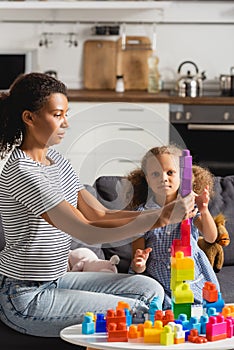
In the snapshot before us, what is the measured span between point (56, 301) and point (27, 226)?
23cm

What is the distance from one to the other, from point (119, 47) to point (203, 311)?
3.91 meters

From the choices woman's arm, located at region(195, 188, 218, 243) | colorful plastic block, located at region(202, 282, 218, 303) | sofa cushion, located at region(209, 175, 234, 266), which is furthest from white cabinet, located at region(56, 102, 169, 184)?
colorful plastic block, located at region(202, 282, 218, 303)

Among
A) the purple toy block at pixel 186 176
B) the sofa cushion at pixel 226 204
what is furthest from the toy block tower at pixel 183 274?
the sofa cushion at pixel 226 204

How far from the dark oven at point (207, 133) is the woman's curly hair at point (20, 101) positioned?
2.85m

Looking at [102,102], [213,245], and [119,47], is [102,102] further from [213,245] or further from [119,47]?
[213,245]

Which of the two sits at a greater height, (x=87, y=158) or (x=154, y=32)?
(x=154, y=32)

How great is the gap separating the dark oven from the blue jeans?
2865mm

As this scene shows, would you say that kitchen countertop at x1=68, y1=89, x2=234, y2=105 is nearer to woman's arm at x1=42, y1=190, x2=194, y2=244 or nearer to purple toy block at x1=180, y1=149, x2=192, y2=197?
woman's arm at x1=42, y1=190, x2=194, y2=244

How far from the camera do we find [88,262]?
3168 millimetres

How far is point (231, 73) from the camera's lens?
6219 mm

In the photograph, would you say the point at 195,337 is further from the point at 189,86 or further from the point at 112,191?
the point at 189,86

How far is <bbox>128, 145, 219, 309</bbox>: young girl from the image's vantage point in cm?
299

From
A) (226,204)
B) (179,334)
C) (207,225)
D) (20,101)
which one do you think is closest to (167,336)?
(179,334)

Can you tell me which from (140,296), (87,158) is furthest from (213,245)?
(87,158)
